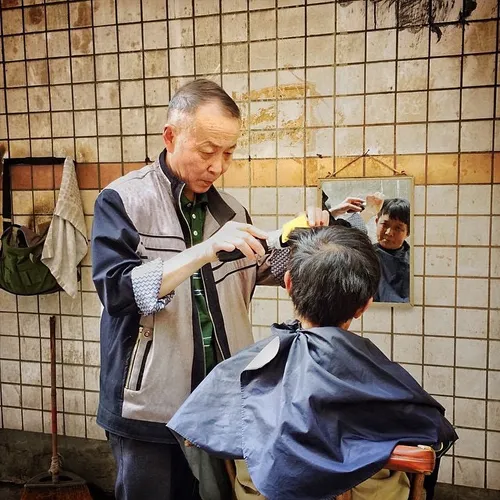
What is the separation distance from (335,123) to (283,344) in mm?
1577

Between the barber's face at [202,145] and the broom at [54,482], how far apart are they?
1810mm

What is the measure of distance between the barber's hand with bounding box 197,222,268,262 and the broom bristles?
2.12 metres

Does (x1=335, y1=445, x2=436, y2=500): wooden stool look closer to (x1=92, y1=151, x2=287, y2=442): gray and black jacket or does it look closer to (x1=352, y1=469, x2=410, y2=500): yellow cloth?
(x1=352, y1=469, x2=410, y2=500): yellow cloth

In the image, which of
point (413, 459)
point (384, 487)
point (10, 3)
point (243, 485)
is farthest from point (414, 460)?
point (10, 3)

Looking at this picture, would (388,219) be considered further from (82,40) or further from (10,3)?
(10,3)

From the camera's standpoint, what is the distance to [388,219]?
2.62 meters

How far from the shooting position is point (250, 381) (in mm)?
1359

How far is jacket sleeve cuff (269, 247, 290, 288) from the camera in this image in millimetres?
1721

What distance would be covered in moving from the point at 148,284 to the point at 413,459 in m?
0.75

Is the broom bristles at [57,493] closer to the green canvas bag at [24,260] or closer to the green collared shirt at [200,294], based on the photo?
the green canvas bag at [24,260]

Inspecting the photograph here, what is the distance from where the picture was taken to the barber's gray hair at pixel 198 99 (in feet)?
5.14

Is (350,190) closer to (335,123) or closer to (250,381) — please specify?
(335,123)

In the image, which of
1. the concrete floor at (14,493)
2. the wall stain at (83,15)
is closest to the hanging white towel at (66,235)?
the wall stain at (83,15)

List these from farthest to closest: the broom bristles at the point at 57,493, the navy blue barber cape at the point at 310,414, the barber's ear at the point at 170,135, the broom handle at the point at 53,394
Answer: the broom handle at the point at 53,394, the broom bristles at the point at 57,493, the barber's ear at the point at 170,135, the navy blue barber cape at the point at 310,414
